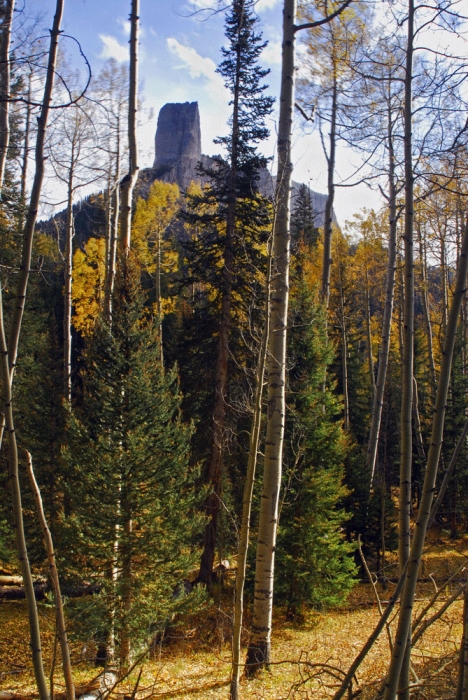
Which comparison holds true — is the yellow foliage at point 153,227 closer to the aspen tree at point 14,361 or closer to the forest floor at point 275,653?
the forest floor at point 275,653

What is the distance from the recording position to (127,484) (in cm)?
770

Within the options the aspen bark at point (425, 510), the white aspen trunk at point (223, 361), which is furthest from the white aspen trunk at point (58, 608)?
the white aspen trunk at point (223, 361)

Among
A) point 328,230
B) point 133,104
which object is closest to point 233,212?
point 328,230

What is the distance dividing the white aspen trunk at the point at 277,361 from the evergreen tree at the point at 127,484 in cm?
271

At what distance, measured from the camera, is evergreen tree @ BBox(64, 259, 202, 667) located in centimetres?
730

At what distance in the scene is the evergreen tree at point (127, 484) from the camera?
24.0ft

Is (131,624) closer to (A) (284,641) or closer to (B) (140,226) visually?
(A) (284,641)

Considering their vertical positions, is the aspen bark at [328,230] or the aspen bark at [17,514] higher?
the aspen bark at [328,230]

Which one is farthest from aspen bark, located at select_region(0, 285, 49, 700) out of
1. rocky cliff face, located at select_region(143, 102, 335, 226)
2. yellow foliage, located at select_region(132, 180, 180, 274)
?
rocky cliff face, located at select_region(143, 102, 335, 226)

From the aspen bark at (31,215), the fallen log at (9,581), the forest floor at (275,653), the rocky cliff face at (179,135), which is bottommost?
the fallen log at (9,581)

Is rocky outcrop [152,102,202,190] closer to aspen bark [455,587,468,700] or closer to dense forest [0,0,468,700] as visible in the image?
dense forest [0,0,468,700]

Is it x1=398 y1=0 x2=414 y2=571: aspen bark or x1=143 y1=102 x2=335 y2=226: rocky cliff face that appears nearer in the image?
x1=398 y1=0 x2=414 y2=571: aspen bark

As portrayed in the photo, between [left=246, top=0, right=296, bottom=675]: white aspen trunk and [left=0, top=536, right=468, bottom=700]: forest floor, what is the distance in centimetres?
59

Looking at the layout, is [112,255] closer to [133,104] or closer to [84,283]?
[133,104]
